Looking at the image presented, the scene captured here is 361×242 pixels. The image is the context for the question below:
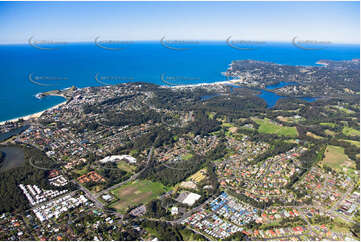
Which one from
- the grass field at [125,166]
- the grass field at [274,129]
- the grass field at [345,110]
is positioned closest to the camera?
the grass field at [125,166]

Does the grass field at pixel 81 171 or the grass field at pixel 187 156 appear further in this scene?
the grass field at pixel 187 156

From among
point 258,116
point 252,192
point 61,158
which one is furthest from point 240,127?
point 61,158

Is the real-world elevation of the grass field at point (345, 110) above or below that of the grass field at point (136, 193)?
above

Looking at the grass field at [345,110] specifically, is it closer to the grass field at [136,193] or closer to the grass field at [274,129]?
the grass field at [274,129]

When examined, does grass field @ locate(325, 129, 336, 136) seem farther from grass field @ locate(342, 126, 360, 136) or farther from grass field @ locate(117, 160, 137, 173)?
grass field @ locate(117, 160, 137, 173)

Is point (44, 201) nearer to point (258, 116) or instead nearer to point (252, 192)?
point (252, 192)

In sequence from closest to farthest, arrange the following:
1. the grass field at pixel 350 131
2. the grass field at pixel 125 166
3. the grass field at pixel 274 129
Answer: the grass field at pixel 125 166 → the grass field at pixel 350 131 → the grass field at pixel 274 129

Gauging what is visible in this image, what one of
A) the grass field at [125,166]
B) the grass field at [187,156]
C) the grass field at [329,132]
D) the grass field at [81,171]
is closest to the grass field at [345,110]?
the grass field at [329,132]
